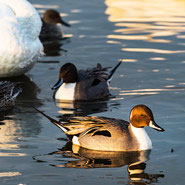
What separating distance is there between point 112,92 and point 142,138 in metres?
3.33

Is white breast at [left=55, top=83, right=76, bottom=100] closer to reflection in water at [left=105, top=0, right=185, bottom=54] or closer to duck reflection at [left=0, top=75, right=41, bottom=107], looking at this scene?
duck reflection at [left=0, top=75, right=41, bottom=107]

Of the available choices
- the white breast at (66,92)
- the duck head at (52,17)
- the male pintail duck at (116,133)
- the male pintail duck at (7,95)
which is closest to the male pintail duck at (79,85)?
the white breast at (66,92)

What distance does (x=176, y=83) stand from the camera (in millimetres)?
12000

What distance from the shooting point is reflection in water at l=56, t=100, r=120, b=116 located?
1059 cm

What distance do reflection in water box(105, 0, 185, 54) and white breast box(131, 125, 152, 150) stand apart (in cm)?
588

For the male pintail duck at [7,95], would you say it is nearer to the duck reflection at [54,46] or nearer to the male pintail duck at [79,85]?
the male pintail duck at [79,85]

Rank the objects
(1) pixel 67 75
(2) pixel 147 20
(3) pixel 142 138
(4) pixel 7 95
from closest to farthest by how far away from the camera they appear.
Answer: (3) pixel 142 138
(4) pixel 7 95
(1) pixel 67 75
(2) pixel 147 20

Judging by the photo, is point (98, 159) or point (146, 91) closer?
point (98, 159)

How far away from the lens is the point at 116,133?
855 centimetres

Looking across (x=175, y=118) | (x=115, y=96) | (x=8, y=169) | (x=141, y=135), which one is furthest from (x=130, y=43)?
(x=8, y=169)

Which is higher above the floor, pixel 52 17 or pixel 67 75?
pixel 52 17

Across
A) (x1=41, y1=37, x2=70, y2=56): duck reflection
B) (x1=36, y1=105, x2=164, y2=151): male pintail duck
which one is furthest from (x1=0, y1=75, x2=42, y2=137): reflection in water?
(x1=41, y1=37, x2=70, y2=56): duck reflection

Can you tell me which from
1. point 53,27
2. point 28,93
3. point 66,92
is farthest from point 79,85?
point 53,27

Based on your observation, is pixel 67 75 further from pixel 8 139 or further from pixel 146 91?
pixel 8 139
